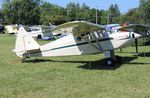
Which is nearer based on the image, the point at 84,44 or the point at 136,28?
the point at 84,44

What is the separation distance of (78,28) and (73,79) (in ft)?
13.1

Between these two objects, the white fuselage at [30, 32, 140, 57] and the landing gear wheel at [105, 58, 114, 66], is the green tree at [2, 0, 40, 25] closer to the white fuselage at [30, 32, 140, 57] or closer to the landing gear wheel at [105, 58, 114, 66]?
the white fuselage at [30, 32, 140, 57]

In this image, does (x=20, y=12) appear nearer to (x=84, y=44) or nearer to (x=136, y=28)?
(x=136, y=28)

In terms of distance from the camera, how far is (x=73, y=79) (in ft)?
39.0

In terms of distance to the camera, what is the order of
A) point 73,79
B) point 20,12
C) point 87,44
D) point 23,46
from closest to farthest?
point 73,79 < point 87,44 < point 23,46 < point 20,12

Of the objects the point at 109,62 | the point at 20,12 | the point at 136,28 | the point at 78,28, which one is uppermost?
the point at 78,28

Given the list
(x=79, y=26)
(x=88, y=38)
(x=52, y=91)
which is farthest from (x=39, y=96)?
(x=88, y=38)

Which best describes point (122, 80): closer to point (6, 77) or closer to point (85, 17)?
point (6, 77)

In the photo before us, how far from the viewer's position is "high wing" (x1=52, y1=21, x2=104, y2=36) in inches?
572

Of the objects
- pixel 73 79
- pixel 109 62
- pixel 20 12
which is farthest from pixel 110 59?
pixel 20 12

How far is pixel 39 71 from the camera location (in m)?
13.7

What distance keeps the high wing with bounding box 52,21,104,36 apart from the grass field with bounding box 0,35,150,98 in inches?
58.6

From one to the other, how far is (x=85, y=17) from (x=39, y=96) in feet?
338

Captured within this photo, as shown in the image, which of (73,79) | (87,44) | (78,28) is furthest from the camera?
(87,44)
